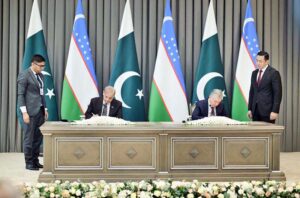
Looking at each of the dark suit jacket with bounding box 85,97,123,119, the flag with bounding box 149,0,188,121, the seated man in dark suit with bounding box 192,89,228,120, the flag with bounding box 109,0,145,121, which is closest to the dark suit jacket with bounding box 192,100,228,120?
the seated man in dark suit with bounding box 192,89,228,120

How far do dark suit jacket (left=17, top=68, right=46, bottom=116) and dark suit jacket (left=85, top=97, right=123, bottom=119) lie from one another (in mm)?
594

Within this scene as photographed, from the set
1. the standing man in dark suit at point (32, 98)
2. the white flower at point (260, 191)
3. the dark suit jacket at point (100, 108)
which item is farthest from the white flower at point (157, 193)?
the standing man in dark suit at point (32, 98)

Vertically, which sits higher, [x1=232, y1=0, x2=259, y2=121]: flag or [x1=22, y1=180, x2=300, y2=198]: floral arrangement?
[x1=232, y1=0, x2=259, y2=121]: flag

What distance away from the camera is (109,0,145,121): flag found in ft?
24.3

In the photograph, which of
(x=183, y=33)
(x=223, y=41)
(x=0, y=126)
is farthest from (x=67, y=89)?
(x=223, y=41)

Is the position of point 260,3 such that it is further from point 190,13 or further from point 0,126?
point 0,126

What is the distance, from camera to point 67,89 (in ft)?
24.0

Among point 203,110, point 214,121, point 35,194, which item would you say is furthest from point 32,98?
point 35,194

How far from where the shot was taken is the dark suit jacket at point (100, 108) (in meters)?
5.94

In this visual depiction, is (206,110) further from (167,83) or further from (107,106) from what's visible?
(167,83)

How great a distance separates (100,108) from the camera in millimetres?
6059

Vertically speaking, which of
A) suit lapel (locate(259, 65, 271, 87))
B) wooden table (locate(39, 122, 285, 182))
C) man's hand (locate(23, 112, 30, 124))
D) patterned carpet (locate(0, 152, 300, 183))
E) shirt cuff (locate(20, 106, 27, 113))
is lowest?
patterned carpet (locate(0, 152, 300, 183))

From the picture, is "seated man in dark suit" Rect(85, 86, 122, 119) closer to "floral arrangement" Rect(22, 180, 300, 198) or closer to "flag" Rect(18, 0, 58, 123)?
"flag" Rect(18, 0, 58, 123)

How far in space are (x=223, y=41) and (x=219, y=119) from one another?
2.76 meters
